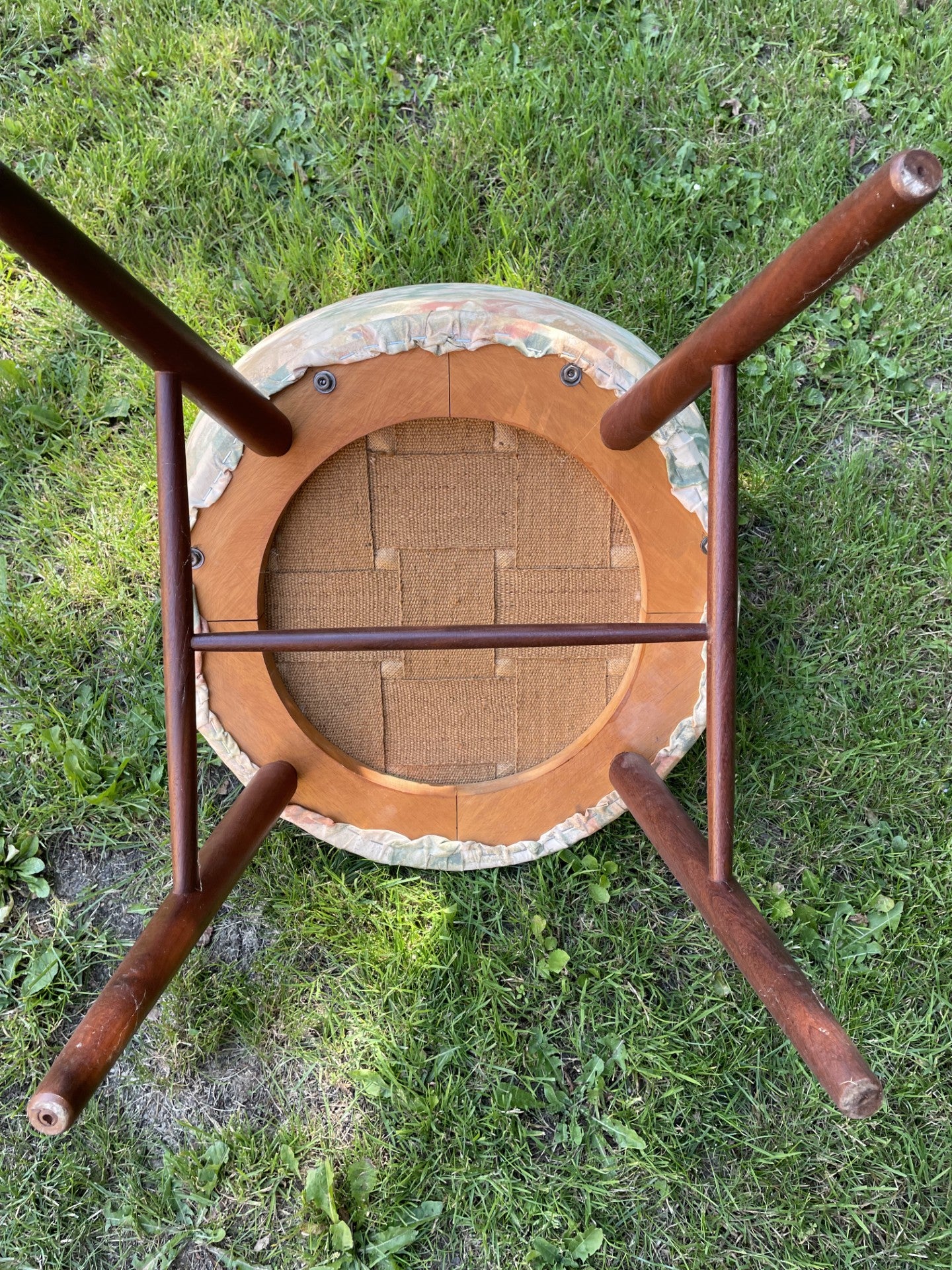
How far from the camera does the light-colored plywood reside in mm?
1490

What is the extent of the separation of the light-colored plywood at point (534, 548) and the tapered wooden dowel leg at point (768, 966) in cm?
26

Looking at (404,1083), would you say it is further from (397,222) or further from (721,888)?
(397,222)

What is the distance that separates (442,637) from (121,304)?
56cm

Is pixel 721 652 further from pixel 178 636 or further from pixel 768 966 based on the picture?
pixel 178 636

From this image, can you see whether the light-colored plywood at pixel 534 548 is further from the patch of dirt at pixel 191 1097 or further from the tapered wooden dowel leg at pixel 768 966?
the patch of dirt at pixel 191 1097

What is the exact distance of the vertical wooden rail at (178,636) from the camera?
1.12m

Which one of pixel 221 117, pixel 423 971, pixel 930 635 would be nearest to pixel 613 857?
pixel 423 971

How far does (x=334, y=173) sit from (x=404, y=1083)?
2042 millimetres

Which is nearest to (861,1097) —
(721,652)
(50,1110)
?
(721,652)

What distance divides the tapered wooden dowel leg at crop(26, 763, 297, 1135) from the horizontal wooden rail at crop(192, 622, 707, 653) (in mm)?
291

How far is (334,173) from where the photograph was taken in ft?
6.73

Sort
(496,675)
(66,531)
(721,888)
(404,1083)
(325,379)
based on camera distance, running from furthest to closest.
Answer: (66,531)
(404,1083)
(496,675)
(325,379)
(721,888)

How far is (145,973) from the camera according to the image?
100 centimetres

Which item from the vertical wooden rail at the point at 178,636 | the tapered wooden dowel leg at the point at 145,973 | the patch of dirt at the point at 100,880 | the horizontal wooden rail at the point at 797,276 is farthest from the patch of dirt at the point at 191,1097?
the horizontal wooden rail at the point at 797,276
